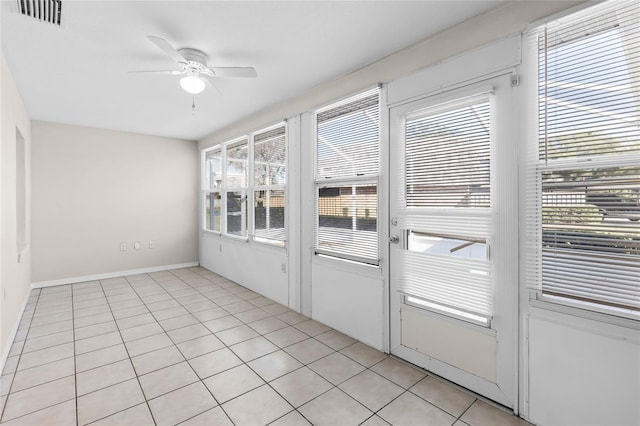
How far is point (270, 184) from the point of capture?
4.24m

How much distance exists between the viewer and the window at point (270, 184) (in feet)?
13.2

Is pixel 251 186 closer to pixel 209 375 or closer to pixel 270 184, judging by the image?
pixel 270 184

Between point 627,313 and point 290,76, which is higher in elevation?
point 290,76

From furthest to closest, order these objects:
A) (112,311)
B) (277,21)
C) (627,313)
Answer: (112,311), (277,21), (627,313)

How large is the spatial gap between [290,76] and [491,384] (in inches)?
123

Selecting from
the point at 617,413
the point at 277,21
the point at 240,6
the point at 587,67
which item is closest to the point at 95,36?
the point at 240,6

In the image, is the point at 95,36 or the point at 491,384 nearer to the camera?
the point at 491,384

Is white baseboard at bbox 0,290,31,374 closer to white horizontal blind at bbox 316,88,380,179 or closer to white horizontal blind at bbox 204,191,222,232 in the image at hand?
white horizontal blind at bbox 204,191,222,232

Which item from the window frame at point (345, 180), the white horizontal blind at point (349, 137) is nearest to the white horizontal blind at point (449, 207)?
the window frame at point (345, 180)

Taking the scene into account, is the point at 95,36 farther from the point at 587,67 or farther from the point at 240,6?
the point at 587,67

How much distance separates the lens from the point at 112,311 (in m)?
3.75

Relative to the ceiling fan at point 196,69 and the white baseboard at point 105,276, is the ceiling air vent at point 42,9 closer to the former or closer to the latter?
the ceiling fan at point 196,69

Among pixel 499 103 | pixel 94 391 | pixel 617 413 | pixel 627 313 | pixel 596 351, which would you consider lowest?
pixel 94 391

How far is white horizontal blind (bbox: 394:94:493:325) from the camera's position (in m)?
2.10
